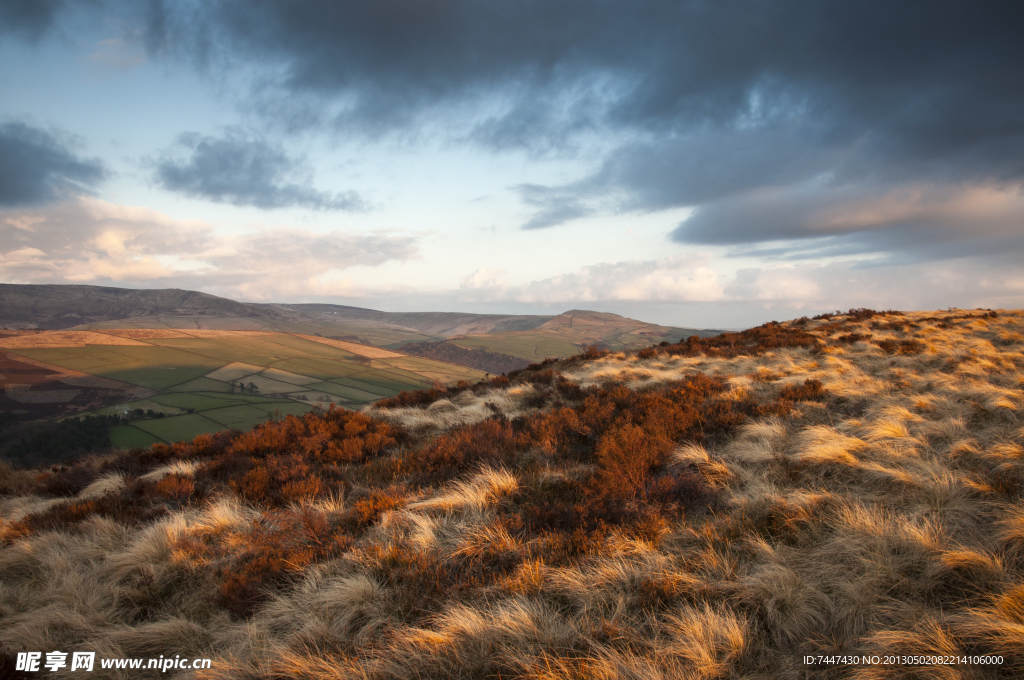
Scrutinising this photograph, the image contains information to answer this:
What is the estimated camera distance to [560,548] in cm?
410

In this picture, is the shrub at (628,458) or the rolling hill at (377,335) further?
the rolling hill at (377,335)

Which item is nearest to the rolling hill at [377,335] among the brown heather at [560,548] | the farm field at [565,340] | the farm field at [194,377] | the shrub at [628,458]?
the farm field at [565,340]

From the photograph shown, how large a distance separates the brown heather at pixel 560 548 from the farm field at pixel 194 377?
21399 millimetres

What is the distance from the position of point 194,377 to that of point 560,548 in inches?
2349

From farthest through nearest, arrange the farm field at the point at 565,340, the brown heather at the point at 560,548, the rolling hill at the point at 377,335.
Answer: the farm field at the point at 565,340
the rolling hill at the point at 377,335
the brown heather at the point at 560,548

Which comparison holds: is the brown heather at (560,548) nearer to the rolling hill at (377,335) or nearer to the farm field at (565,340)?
the rolling hill at (377,335)

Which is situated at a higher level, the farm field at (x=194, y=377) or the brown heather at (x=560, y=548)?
the brown heather at (x=560, y=548)

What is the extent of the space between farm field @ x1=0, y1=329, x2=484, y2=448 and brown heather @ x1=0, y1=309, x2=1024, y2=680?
21.4m

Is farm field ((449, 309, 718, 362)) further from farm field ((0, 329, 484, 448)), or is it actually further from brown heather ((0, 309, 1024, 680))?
brown heather ((0, 309, 1024, 680))

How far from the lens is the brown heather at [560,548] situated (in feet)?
9.61

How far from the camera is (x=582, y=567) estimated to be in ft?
12.5

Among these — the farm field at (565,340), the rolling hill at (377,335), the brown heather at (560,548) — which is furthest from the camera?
the farm field at (565,340)

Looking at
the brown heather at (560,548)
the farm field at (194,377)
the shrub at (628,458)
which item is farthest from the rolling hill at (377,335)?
the shrub at (628,458)

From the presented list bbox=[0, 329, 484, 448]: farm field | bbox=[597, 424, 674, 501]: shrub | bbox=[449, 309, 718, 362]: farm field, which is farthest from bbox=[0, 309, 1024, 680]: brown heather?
bbox=[449, 309, 718, 362]: farm field
